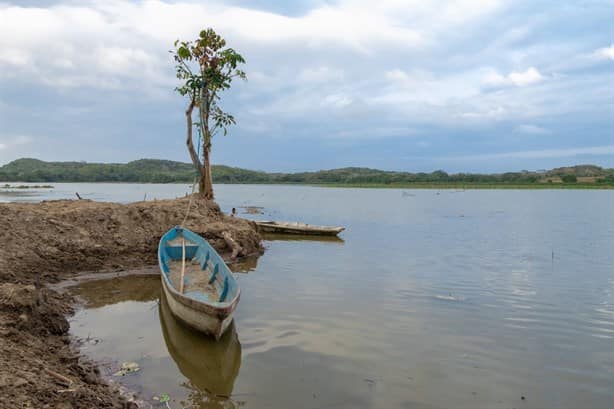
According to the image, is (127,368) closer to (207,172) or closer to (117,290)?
(117,290)

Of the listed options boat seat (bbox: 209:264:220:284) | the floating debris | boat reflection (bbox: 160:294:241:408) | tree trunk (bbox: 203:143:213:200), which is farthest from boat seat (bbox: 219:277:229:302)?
A: tree trunk (bbox: 203:143:213:200)

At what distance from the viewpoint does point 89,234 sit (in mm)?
14469

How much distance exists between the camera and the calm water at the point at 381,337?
21.3ft

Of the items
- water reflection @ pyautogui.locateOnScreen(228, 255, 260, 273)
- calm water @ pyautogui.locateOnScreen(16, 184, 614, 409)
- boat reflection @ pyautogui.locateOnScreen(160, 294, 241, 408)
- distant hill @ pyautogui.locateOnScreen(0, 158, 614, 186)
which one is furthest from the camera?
distant hill @ pyautogui.locateOnScreen(0, 158, 614, 186)

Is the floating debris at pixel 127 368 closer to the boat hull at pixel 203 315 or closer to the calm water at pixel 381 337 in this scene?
the calm water at pixel 381 337

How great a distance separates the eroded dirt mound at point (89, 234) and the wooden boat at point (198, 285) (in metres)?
1.74

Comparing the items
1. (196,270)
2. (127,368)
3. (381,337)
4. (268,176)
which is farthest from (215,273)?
(268,176)

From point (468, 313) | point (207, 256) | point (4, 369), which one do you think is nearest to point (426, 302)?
point (468, 313)

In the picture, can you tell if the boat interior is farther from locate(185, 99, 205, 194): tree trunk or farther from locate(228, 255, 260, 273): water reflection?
locate(185, 99, 205, 194): tree trunk

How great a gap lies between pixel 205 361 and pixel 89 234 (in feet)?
29.2

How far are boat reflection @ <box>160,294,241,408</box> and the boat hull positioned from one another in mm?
227

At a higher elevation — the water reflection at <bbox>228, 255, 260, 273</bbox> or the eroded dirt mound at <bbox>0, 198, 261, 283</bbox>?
the eroded dirt mound at <bbox>0, 198, 261, 283</bbox>

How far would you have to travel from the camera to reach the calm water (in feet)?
21.3

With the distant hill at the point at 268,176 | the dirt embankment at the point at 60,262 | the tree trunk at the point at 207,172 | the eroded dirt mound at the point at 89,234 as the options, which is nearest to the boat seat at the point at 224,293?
the dirt embankment at the point at 60,262
